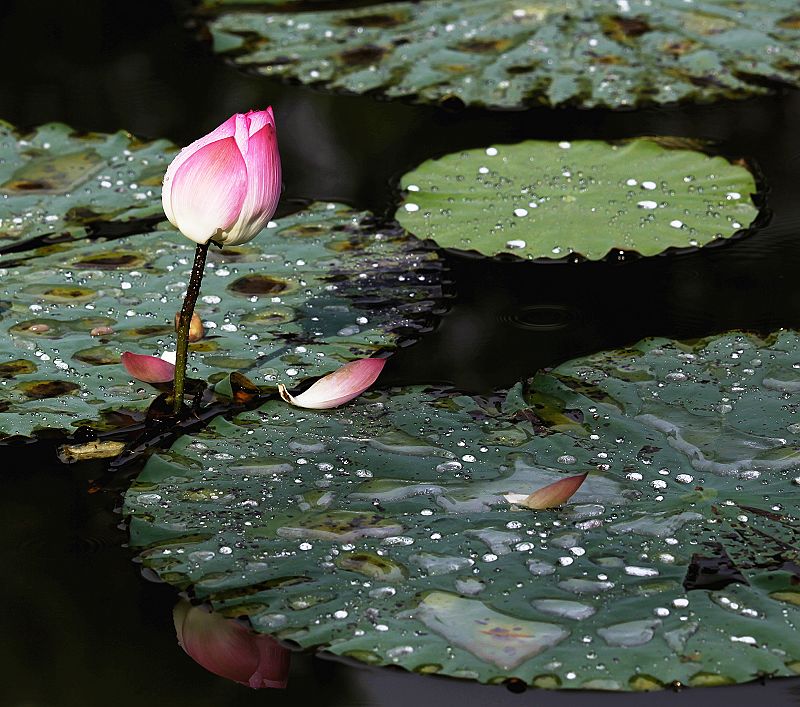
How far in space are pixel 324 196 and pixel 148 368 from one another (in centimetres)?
92

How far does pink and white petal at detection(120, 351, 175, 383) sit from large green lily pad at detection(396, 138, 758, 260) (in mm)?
726

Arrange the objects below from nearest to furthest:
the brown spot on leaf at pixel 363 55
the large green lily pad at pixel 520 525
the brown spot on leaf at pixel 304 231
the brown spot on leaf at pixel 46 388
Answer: the large green lily pad at pixel 520 525
the brown spot on leaf at pixel 46 388
the brown spot on leaf at pixel 304 231
the brown spot on leaf at pixel 363 55

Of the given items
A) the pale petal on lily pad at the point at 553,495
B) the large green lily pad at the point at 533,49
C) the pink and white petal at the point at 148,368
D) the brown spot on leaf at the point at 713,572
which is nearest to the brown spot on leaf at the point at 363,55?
the large green lily pad at the point at 533,49

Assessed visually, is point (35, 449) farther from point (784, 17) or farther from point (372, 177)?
point (784, 17)

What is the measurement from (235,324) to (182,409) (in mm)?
253

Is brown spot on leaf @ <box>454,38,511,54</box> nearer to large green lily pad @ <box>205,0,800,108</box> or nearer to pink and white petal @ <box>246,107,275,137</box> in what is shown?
large green lily pad @ <box>205,0,800,108</box>

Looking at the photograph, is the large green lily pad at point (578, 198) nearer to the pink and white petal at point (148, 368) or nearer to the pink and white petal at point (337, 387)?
the pink and white petal at point (337, 387)

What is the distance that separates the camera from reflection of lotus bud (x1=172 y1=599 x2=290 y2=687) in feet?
4.56

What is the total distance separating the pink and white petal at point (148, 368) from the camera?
5.98 ft

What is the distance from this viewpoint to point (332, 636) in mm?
1364

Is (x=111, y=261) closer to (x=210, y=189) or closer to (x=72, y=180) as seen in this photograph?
(x=72, y=180)

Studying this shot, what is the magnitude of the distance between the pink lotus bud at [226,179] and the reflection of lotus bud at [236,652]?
0.54m

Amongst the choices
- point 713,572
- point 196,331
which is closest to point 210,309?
point 196,331

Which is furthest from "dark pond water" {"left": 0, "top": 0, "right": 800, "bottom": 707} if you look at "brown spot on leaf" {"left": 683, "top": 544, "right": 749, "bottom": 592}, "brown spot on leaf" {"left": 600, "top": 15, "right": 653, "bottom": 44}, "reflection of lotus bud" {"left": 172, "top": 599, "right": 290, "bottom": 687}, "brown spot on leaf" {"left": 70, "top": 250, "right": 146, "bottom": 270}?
"brown spot on leaf" {"left": 70, "top": 250, "right": 146, "bottom": 270}
